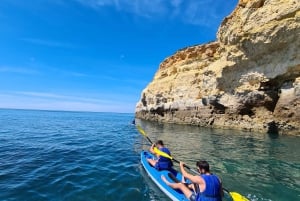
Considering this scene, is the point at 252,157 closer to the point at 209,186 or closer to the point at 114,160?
the point at 114,160

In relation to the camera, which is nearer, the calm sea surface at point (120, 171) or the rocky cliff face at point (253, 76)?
the calm sea surface at point (120, 171)

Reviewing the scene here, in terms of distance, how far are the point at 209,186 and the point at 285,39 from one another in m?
18.4

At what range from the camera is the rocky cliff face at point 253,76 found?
20875 millimetres

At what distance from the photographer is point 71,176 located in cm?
1025

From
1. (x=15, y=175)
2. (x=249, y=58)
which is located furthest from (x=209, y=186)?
(x=249, y=58)

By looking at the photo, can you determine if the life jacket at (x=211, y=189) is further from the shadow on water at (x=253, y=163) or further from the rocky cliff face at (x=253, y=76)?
the rocky cliff face at (x=253, y=76)

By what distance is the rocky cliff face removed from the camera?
20875 mm

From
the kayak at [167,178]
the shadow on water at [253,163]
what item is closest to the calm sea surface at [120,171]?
the shadow on water at [253,163]

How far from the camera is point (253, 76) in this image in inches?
973

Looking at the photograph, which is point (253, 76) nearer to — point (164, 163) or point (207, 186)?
point (164, 163)

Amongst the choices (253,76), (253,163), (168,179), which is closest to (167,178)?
(168,179)

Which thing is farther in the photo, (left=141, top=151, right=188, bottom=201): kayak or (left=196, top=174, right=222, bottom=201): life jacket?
(left=141, top=151, right=188, bottom=201): kayak

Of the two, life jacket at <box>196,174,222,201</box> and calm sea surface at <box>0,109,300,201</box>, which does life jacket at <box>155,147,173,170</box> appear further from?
life jacket at <box>196,174,222,201</box>

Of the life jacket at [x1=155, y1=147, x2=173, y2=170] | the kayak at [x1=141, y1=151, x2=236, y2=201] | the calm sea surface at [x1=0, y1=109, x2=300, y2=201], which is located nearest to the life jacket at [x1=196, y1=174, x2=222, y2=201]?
the kayak at [x1=141, y1=151, x2=236, y2=201]
